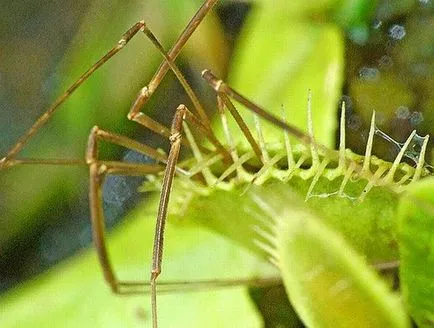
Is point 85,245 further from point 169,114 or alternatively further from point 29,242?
point 169,114

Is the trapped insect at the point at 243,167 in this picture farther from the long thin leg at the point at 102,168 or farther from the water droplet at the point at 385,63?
the water droplet at the point at 385,63

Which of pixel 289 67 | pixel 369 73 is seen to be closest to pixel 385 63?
pixel 369 73

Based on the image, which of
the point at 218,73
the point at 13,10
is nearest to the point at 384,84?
the point at 218,73

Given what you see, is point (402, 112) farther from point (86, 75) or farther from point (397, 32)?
point (86, 75)

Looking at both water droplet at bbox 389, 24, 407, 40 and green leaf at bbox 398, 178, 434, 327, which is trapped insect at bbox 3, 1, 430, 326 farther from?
water droplet at bbox 389, 24, 407, 40

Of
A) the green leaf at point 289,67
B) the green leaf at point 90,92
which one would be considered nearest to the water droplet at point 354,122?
the green leaf at point 289,67
